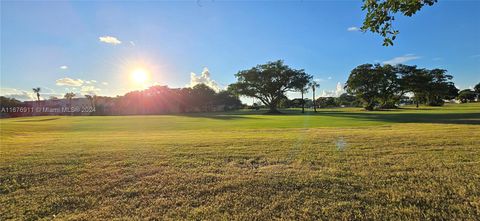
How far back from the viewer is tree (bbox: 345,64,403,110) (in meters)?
60.2

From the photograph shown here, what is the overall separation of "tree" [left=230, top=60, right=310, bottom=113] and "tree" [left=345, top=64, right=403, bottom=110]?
13612mm

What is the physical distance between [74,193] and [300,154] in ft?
17.2

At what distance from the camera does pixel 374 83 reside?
200ft

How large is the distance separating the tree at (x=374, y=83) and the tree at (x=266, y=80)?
536 inches

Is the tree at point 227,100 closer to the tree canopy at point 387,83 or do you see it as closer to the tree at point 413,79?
the tree canopy at point 387,83

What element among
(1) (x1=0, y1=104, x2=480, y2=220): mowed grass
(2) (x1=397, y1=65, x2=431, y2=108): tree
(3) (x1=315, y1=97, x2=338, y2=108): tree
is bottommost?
(1) (x1=0, y1=104, x2=480, y2=220): mowed grass

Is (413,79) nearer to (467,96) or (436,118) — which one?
(436,118)

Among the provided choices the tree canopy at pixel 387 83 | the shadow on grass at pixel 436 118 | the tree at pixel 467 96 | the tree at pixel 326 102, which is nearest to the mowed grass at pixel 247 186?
the shadow on grass at pixel 436 118

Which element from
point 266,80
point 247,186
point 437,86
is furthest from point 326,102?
point 247,186

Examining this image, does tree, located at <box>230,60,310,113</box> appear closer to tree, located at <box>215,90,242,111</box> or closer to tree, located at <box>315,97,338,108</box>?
tree, located at <box>215,90,242,111</box>

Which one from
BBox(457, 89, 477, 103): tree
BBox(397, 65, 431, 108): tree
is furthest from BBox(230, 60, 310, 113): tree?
BBox(457, 89, 477, 103): tree

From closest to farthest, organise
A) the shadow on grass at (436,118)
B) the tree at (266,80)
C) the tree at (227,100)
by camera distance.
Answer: the shadow on grass at (436,118)
the tree at (266,80)
the tree at (227,100)

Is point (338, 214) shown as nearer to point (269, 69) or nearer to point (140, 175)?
point (140, 175)

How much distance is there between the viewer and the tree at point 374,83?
60.2 m
